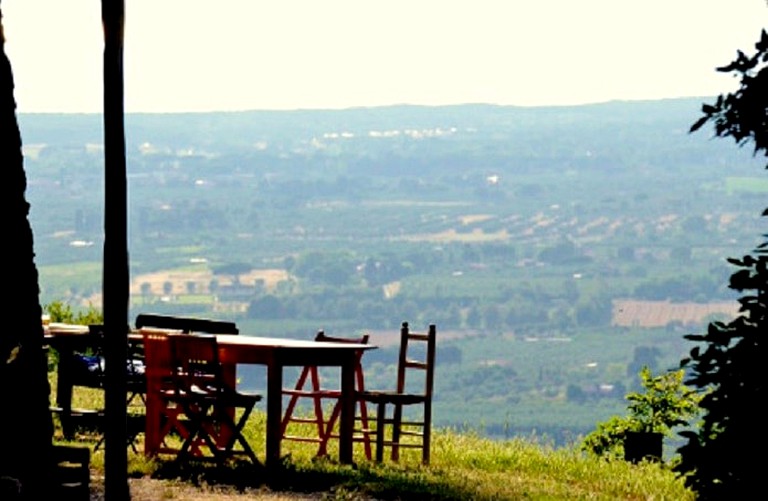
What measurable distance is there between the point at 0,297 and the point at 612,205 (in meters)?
151

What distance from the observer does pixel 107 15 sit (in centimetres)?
847

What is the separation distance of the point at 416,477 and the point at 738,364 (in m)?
5.98

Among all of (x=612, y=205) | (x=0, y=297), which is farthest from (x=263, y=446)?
(x=612, y=205)

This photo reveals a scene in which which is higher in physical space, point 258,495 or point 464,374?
point 258,495

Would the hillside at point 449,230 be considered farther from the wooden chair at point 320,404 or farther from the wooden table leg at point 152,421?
the wooden table leg at point 152,421

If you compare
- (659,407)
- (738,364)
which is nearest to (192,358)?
(659,407)

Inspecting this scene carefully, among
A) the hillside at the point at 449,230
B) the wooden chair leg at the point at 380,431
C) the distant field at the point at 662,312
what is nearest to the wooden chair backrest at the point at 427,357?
the wooden chair leg at the point at 380,431

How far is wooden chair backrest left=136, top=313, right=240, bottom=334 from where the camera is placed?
12.5m

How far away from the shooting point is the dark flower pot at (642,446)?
13977 mm

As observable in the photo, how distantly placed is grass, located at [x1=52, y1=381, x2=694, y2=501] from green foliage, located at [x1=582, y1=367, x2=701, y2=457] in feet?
3.77

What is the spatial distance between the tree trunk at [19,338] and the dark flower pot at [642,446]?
7382 mm

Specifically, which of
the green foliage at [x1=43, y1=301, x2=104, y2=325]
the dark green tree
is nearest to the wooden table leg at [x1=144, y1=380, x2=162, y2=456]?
the dark green tree

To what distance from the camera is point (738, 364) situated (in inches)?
213

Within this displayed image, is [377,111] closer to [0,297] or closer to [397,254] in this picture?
[397,254]
